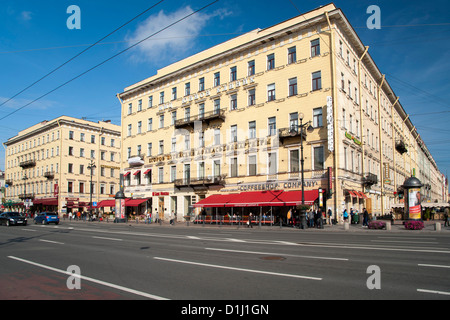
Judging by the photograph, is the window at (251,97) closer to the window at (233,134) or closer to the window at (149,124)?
the window at (233,134)

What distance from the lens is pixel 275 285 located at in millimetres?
6980

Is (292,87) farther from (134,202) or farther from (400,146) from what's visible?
(400,146)

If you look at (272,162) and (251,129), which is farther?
(251,129)

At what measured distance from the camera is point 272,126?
36.2 metres

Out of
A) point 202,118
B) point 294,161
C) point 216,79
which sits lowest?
point 294,161

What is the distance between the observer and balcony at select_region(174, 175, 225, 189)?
39500mm

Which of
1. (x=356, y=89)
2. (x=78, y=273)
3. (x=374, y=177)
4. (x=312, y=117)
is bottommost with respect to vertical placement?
(x=78, y=273)

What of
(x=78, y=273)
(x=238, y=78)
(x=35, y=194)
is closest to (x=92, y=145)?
(x=35, y=194)

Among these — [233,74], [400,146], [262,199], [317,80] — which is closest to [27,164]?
[233,74]

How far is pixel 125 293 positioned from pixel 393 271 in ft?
20.0

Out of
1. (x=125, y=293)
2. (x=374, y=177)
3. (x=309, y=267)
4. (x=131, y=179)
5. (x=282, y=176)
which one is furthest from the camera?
(x=131, y=179)

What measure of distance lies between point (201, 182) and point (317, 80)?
17.3 metres

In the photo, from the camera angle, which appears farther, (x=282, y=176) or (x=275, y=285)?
(x=282, y=176)
